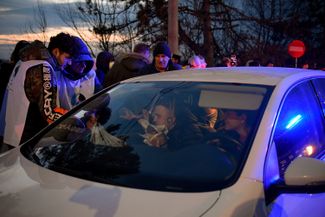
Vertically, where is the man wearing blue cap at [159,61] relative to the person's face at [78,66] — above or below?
below

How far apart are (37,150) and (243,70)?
145 centimetres

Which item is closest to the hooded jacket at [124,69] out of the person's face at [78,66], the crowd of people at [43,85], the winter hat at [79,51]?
the crowd of people at [43,85]

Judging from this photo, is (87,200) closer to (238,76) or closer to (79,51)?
(238,76)

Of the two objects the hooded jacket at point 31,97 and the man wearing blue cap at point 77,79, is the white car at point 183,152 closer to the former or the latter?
the hooded jacket at point 31,97

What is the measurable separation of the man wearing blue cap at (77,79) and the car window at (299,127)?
1947mm

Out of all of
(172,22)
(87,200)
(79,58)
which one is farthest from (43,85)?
(172,22)

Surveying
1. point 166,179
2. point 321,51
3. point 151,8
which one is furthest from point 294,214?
point 321,51

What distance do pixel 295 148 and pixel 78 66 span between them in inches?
89.6

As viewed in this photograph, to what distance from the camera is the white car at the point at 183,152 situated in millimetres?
2166

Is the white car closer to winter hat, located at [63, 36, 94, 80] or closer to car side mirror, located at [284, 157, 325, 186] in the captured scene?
car side mirror, located at [284, 157, 325, 186]

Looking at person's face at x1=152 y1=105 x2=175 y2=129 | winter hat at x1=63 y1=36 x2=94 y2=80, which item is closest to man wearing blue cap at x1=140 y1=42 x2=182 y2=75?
winter hat at x1=63 y1=36 x2=94 y2=80

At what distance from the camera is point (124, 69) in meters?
6.39

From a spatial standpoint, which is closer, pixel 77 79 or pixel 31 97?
pixel 31 97

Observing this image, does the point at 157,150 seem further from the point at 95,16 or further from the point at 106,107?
the point at 95,16
